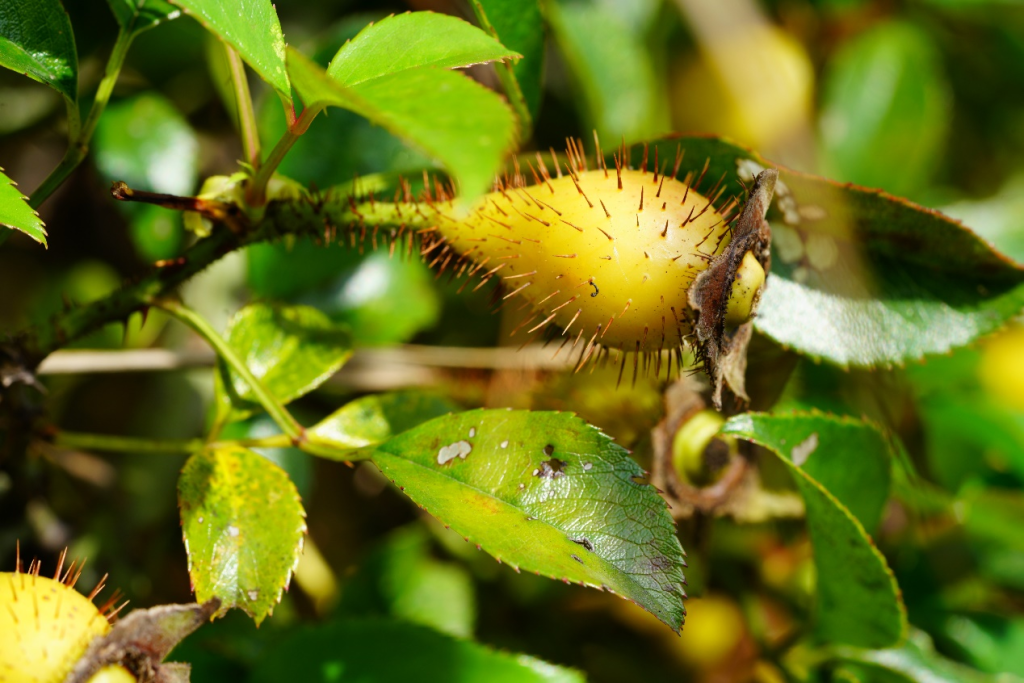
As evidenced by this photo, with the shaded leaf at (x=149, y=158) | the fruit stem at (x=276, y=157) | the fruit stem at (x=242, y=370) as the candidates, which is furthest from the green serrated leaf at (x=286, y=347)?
the shaded leaf at (x=149, y=158)

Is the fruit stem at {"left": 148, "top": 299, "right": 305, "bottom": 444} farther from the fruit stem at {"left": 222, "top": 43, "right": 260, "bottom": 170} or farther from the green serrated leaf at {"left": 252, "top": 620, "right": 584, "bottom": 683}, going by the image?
the green serrated leaf at {"left": 252, "top": 620, "right": 584, "bottom": 683}

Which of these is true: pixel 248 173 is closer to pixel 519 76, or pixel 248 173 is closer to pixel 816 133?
pixel 519 76

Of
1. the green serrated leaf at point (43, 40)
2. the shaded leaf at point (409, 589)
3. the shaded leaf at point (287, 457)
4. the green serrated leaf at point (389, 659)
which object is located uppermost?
the green serrated leaf at point (43, 40)

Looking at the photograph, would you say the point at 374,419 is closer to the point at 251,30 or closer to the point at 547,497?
the point at 547,497

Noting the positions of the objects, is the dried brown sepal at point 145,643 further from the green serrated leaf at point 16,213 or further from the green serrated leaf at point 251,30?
the green serrated leaf at point 251,30

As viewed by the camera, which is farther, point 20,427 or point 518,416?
point 20,427

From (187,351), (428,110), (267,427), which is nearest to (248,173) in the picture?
(428,110)
